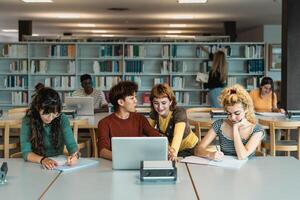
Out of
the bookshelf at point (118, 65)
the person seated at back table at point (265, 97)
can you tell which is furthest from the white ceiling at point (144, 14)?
the person seated at back table at point (265, 97)

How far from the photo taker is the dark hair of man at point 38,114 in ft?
11.1

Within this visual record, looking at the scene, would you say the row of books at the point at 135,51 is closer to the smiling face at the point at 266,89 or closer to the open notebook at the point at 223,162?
the smiling face at the point at 266,89

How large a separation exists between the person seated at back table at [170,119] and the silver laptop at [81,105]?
242cm

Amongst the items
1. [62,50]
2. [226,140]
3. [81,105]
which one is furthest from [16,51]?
[226,140]

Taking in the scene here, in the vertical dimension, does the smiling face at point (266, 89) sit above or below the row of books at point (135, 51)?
below

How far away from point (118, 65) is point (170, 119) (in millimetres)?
6866

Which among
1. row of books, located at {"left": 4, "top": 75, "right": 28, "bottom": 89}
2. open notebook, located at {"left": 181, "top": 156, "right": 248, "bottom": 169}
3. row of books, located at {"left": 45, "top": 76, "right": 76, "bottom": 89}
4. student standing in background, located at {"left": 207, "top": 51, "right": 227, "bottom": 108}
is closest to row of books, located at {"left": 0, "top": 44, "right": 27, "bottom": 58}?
row of books, located at {"left": 4, "top": 75, "right": 28, "bottom": 89}

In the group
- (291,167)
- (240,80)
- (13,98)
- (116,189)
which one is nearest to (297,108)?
(240,80)

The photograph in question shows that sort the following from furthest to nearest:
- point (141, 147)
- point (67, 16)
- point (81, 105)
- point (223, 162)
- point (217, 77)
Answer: point (67, 16) < point (217, 77) < point (81, 105) < point (223, 162) < point (141, 147)

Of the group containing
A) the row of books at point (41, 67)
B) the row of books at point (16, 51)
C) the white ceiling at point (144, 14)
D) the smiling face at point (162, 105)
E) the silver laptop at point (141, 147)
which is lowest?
the silver laptop at point (141, 147)

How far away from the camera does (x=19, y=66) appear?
10.7 meters

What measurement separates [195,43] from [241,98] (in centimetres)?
721

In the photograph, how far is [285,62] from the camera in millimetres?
7285

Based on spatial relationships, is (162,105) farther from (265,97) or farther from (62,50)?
(62,50)
